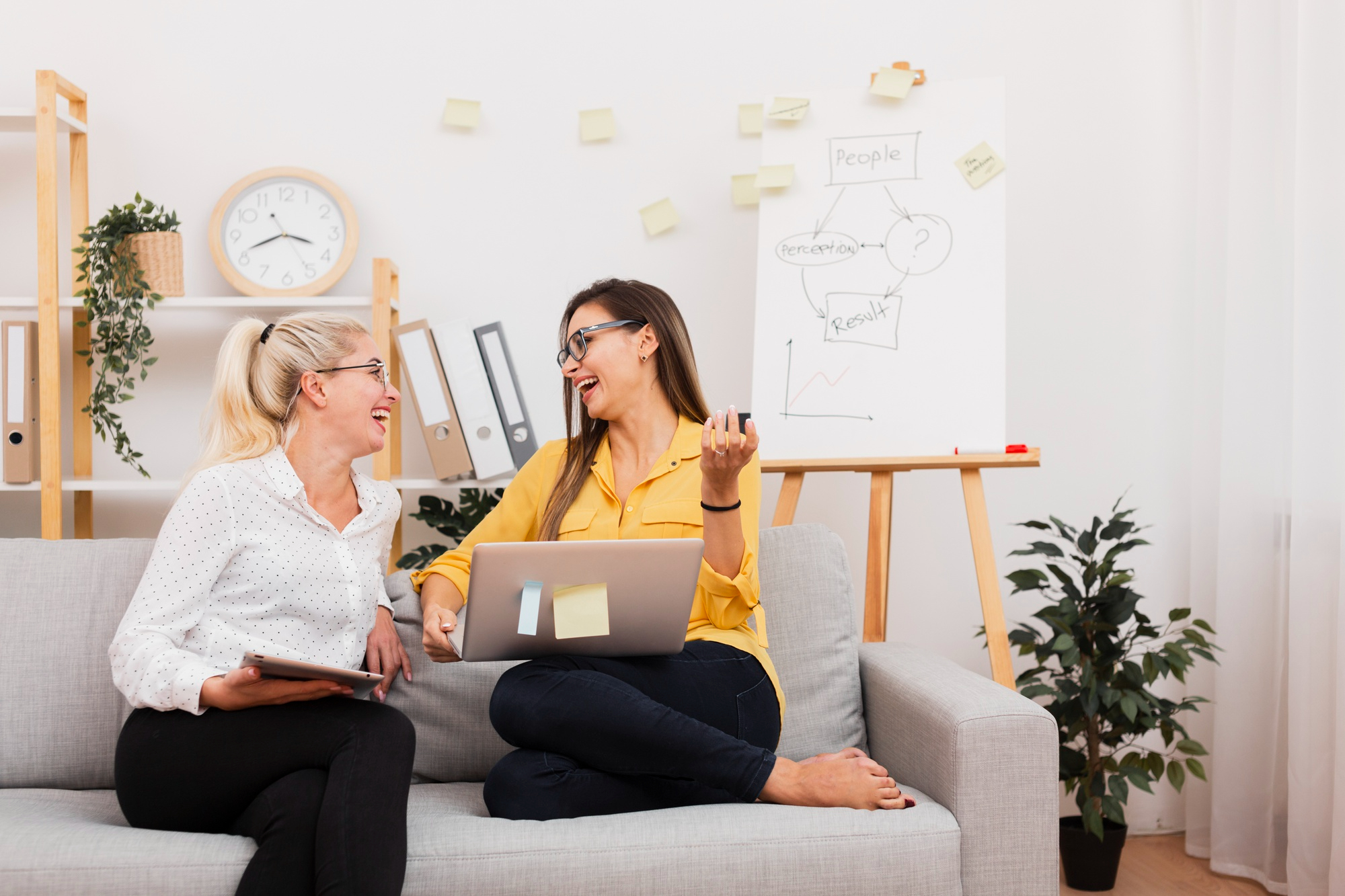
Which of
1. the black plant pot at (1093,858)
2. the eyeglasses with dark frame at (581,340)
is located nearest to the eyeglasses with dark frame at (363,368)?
the eyeglasses with dark frame at (581,340)

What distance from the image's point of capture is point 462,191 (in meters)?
2.57

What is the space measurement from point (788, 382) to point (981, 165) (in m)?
0.62

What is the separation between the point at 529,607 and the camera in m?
1.36

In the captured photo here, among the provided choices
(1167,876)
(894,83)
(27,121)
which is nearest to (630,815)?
(1167,876)

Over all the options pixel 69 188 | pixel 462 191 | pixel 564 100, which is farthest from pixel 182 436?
pixel 564 100

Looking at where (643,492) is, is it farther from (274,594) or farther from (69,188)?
(69,188)

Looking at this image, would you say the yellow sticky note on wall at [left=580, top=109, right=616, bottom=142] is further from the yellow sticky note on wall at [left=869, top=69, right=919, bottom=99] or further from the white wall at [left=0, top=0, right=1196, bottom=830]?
the yellow sticky note on wall at [left=869, top=69, right=919, bottom=99]

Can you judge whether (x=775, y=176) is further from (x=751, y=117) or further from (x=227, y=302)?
(x=227, y=302)

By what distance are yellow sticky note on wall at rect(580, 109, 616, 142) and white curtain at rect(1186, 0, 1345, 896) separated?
4.69 ft

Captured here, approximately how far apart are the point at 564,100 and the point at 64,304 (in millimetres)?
1270

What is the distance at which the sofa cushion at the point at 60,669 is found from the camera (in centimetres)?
158

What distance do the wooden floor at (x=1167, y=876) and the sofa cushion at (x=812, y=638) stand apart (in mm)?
904

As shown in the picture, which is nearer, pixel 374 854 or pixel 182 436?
pixel 374 854

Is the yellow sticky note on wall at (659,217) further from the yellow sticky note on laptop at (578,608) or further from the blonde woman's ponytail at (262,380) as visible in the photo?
the yellow sticky note on laptop at (578,608)
